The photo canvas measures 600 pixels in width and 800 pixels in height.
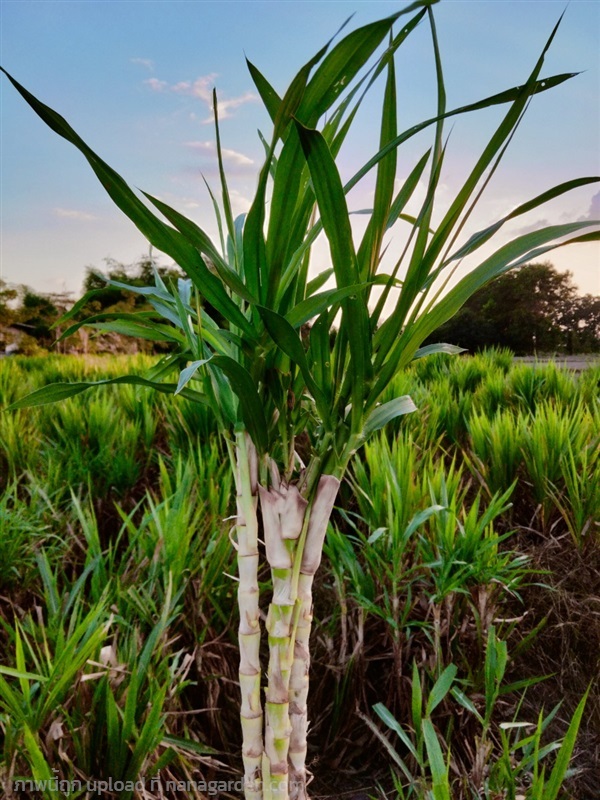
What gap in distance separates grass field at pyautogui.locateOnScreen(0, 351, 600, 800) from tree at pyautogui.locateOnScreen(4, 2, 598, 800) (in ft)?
0.51

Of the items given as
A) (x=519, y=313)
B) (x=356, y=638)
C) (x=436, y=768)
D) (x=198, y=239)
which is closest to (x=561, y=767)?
(x=436, y=768)

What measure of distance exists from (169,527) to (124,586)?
101mm

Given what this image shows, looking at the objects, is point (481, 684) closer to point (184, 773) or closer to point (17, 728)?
point (184, 773)

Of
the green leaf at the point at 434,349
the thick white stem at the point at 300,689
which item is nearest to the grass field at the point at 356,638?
the thick white stem at the point at 300,689

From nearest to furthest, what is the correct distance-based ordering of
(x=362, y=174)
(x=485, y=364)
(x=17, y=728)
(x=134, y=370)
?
(x=362, y=174), (x=17, y=728), (x=134, y=370), (x=485, y=364)

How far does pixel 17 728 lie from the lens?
0.52 metres

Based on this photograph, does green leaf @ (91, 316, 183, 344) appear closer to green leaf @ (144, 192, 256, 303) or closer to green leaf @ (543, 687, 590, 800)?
green leaf @ (144, 192, 256, 303)

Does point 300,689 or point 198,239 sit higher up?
point 198,239

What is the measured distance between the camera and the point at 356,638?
0.76 m

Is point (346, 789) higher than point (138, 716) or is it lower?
lower

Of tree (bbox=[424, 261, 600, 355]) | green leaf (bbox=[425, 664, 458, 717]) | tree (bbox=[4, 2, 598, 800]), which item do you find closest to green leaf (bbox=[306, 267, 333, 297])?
tree (bbox=[4, 2, 598, 800])

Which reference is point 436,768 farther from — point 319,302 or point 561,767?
point 319,302

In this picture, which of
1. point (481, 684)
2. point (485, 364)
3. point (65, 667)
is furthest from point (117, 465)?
point (485, 364)

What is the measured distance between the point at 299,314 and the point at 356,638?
516 mm
